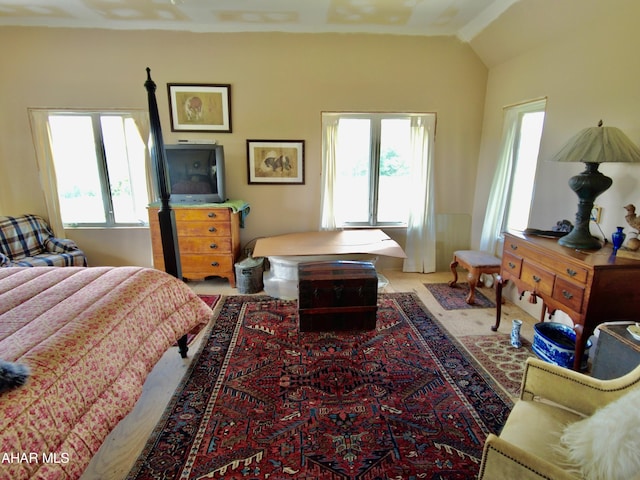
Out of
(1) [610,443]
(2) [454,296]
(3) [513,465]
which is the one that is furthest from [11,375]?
(2) [454,296]

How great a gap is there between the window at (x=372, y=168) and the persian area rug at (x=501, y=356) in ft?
6.30

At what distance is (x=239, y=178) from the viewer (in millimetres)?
4047

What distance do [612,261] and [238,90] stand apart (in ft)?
12.4

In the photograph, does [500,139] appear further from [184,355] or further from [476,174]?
[184,355]

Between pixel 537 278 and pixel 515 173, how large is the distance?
1600mm

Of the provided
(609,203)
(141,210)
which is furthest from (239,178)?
(609,203)

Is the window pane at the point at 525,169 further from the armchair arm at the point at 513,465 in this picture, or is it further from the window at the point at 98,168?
the window at the point at 98,168

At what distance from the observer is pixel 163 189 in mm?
2256

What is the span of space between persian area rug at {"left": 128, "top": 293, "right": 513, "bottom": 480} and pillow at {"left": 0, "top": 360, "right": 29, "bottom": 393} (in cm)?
80

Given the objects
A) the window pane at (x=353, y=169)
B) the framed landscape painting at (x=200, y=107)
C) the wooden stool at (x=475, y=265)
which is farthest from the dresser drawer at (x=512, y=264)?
the framed landscape painting at (x=200, y=107)

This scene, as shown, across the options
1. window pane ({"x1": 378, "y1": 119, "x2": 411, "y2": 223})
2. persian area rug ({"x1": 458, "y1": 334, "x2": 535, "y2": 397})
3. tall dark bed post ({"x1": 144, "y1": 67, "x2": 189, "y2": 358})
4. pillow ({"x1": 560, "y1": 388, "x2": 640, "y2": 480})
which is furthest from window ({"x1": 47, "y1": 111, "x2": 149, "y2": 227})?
pillow ({"x1": 560, "y1": 388, "x2": 640, "y2": 480})

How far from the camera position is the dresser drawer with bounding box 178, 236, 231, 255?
3635 mm

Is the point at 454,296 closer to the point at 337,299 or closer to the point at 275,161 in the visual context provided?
the point at 337,299

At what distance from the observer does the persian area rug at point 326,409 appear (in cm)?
160
